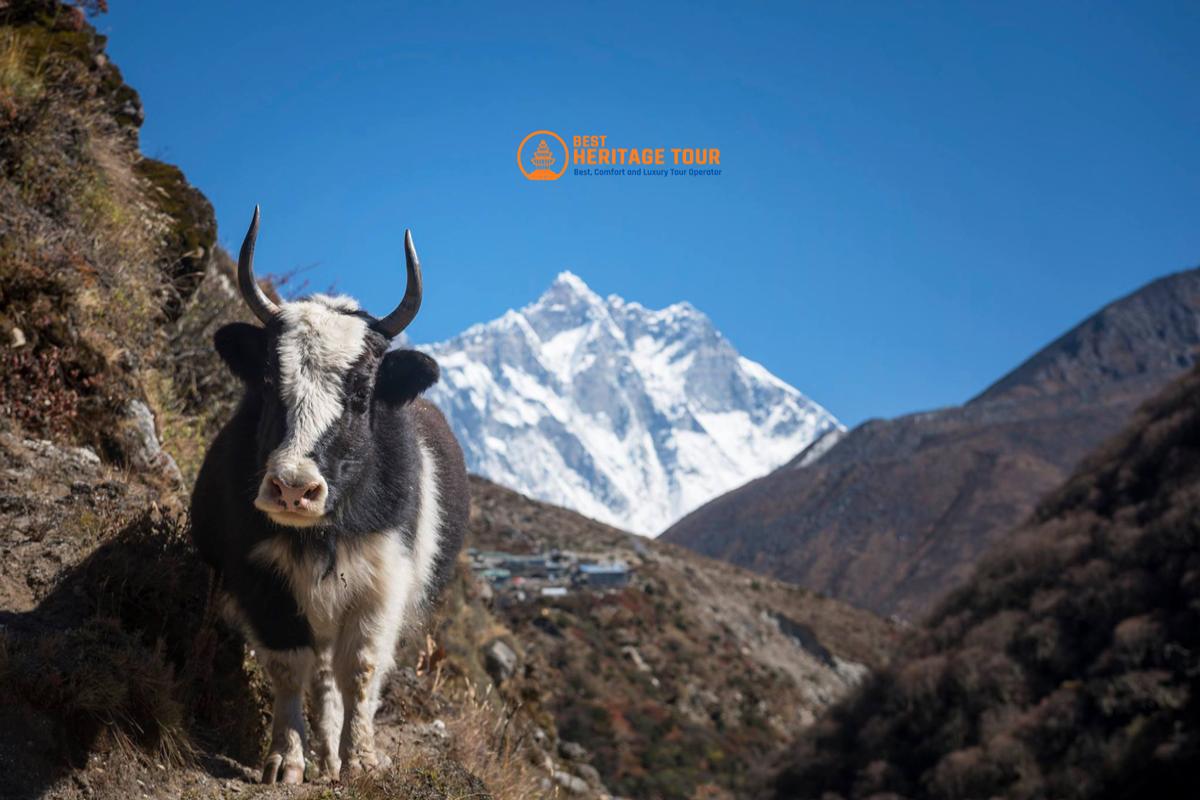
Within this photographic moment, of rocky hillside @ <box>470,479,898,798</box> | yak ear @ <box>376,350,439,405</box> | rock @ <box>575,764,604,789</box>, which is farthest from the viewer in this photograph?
rocky hillside @ <box>470,479,898,798</box>

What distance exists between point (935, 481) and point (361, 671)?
15040 centimetres

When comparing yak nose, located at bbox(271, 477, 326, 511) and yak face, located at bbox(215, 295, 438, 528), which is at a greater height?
yak face, located at bbox(215, 295, 438, 528)

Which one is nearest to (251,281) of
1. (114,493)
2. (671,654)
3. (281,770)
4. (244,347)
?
(244,347)

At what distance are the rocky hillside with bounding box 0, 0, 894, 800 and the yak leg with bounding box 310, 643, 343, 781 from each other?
39 cm

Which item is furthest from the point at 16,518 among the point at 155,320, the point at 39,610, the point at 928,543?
the point at 928,543

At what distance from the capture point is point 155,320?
32.8 feet

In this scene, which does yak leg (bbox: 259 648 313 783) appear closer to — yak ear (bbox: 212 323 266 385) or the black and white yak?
the black and white yak

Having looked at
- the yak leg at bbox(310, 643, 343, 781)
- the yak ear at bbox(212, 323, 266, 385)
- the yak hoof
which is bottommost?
the yak hoof

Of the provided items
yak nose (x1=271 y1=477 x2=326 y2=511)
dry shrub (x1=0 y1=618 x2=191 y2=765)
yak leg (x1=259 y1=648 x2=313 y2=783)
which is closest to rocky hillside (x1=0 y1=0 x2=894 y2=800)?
dry shrub (x1=0 y1=618 x2=191 y2=765)

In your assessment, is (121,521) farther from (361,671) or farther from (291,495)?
(291,495)

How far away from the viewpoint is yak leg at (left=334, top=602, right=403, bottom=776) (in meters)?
5.29

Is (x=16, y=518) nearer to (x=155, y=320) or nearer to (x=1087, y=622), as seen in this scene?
(x=155, y=320)

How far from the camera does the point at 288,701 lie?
17.6ft

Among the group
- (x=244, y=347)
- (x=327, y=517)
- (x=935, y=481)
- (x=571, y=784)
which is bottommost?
(x=571, y=784)
